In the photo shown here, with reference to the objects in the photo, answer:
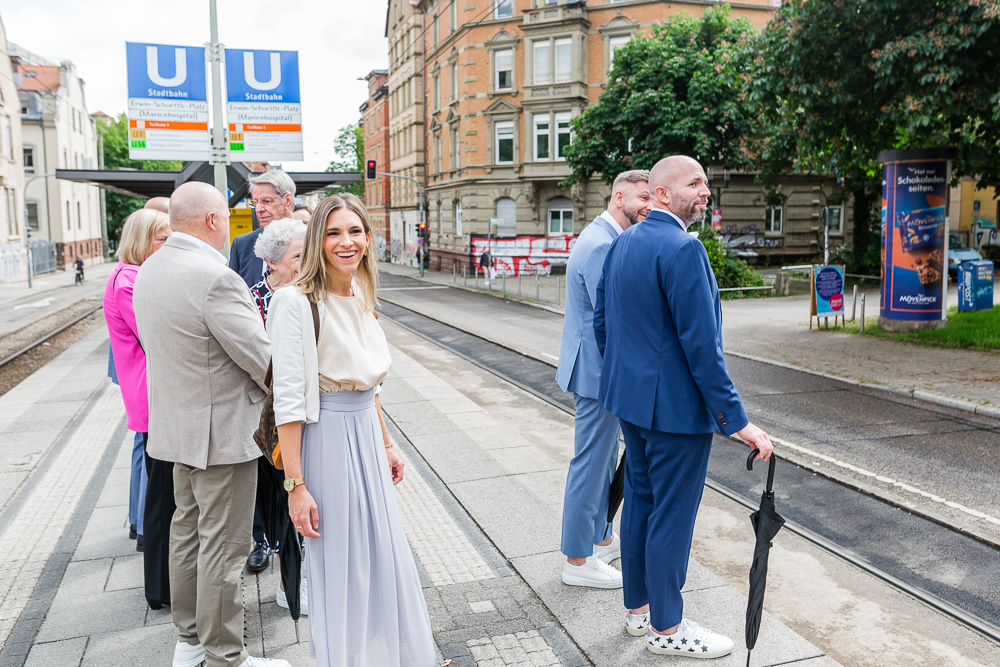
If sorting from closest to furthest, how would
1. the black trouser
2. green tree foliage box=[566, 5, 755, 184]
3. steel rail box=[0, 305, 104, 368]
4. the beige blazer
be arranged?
the beige blazer
the black trouser
steel rail box=[0, 305, 104, 368]
green tree foliage box=[566, 5, 755, 184]

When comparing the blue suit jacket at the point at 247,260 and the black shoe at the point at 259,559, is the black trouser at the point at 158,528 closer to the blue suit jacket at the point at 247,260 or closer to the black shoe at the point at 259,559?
the black shoe at the point at 259,559

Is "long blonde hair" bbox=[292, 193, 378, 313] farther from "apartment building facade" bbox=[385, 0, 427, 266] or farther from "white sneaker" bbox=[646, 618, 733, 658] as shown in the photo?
"apartment building facade" bbox=[385, 0, 427, 266]

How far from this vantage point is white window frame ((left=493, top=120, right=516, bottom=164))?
3750 cm

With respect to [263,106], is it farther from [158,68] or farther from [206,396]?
[206,396]

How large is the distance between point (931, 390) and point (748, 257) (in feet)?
86.7

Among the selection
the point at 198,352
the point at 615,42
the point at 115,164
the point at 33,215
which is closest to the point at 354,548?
the point at 198,352

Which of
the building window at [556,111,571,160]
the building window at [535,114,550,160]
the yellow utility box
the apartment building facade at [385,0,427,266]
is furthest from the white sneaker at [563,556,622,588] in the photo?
the apartment building facade at [385,0,427,266]

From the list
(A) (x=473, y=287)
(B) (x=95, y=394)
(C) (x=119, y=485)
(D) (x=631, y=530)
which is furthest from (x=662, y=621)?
(A) (x=473, y=287)

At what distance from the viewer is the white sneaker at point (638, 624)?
3551 mm

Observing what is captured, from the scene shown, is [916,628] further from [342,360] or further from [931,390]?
[931,390]

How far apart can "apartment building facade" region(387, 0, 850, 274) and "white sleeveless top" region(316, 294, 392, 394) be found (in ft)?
103

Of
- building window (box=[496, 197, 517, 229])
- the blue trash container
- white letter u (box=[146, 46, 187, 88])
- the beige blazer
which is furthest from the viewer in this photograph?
building window (box=[496, 197, 517, 229])

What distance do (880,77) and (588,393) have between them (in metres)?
10.1

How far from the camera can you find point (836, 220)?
37344 millimetres
